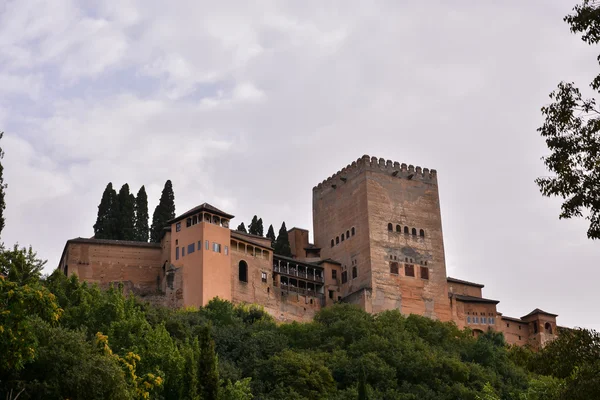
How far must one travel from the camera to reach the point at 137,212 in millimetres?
68750

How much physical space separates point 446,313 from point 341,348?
16.0 m

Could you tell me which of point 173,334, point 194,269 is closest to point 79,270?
point 194,269

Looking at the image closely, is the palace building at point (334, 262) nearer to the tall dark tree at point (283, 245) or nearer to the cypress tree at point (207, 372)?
the tall dark tree at point (283, 245)

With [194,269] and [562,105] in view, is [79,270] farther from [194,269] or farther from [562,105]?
[562,105]

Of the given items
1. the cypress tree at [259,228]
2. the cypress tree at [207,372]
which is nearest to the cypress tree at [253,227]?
the cypress tree at [259,228]

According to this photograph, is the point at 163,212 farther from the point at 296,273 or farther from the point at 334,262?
the point at 334,262

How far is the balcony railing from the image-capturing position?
6541cm

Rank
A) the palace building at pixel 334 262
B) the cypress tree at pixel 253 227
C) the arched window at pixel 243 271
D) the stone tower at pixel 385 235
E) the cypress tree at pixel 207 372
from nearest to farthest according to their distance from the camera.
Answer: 1. the cypress tree at pixel 207 372
2. the palace building at pixel 334 262
3. the arched window at pixel 243 271
4. the stone tower at pixel 385 235
5. the cypress tree at pixel 253 227

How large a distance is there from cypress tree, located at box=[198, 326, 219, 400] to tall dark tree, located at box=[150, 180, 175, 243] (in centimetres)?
3294

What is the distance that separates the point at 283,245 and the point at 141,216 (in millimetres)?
11162

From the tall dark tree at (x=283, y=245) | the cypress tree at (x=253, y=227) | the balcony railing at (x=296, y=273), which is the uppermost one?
the cypress tree at (x=253, y=227)

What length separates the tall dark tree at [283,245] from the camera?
71.8 m

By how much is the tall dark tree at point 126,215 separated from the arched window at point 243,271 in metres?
8.97

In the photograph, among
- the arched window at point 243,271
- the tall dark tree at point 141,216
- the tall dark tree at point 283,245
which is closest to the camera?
the arched window at point 243,271
